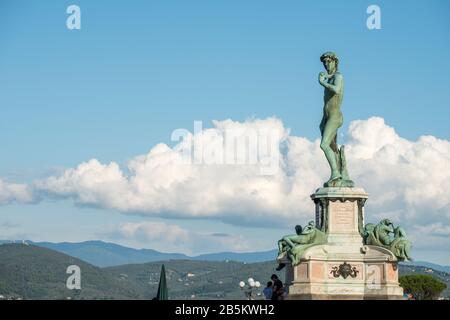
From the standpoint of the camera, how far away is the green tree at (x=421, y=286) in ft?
364

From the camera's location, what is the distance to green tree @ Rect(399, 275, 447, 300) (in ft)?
364

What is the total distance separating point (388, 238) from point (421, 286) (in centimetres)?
7182

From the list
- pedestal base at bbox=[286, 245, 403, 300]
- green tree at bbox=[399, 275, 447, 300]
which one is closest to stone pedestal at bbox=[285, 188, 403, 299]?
pedestal base at bbox=[286, 245, 403, 300]

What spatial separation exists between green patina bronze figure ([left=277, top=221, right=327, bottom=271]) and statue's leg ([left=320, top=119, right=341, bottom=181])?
2.64 metres

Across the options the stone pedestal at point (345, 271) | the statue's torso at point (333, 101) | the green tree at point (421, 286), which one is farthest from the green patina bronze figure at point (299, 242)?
the green tree at point (421, 286)

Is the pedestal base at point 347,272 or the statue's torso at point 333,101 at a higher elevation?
the statue's torso at point 333,101

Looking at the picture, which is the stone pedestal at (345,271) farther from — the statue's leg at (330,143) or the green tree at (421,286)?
the green tree at (421,286)

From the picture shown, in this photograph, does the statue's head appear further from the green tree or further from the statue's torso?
the green tree

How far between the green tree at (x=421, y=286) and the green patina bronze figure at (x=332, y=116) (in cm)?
6753
